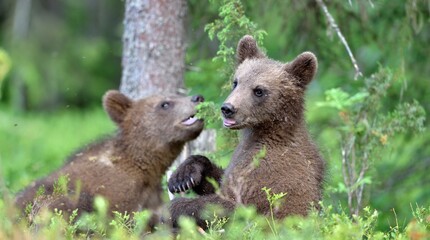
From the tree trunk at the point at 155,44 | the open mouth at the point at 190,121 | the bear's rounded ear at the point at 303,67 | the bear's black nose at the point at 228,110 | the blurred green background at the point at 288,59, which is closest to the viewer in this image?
the bear's black nose at the point at 228,110

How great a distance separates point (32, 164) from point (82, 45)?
434 inches

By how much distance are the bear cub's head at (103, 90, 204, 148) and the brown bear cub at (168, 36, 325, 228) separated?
5.54 feet

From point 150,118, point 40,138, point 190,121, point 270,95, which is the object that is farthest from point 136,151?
point 40,138

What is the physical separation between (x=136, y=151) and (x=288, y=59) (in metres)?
2.17

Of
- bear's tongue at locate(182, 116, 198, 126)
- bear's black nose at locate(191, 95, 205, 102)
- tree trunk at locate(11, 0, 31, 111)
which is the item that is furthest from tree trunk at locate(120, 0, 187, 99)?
tree trunk at locate(11, 0, 31, 111)

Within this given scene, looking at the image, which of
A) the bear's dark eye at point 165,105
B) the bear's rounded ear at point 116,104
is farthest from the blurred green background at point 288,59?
the bear's rounded ear at point 116,104

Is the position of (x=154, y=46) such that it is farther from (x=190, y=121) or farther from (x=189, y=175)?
(x=189, y=175)

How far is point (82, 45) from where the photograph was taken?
2355cm

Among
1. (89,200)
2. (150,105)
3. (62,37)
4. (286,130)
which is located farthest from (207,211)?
→ (62,37)

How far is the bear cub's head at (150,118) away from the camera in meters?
9.96

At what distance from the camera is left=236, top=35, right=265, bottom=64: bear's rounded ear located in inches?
332

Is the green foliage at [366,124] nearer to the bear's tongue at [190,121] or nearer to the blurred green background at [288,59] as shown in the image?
the blurred green background at [288,59]

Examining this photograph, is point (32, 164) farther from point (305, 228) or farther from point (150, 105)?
point (305, 228)

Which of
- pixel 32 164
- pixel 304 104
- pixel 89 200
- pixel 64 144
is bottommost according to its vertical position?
pixel 64 144
